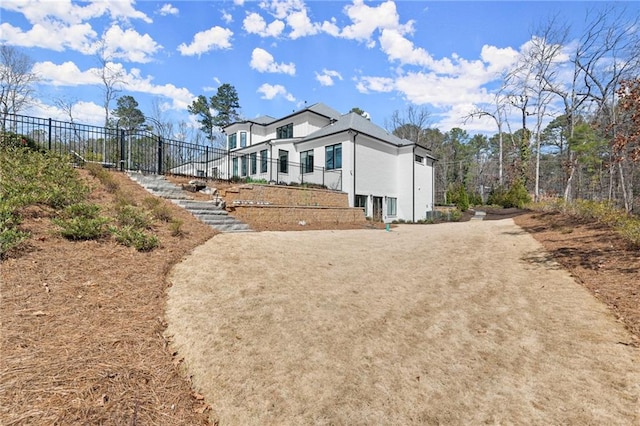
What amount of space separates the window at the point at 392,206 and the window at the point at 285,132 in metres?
9.84

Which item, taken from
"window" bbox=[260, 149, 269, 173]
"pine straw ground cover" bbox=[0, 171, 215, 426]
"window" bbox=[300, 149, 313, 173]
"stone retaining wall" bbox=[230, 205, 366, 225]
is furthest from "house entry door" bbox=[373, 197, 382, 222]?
"pine straw ground cover" bbox=[0, 171, 215, 426]

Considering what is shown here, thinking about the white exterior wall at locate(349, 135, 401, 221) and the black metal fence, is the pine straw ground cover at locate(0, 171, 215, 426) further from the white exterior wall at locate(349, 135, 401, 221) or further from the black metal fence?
the white exterior wall at locate(349, 135, 401, 221)

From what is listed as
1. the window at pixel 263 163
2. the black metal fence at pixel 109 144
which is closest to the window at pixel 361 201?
the window at pixel 263 163

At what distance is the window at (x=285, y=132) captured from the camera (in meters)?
24.4

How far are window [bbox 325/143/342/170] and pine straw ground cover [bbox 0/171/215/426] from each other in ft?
51.6

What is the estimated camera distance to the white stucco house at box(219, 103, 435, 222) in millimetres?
18969

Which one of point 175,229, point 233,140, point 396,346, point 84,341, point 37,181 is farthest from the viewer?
point 233,140

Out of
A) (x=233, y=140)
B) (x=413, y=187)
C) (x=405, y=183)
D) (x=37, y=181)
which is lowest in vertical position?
(x=37, y=181)

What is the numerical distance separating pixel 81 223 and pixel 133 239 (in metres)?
0.79

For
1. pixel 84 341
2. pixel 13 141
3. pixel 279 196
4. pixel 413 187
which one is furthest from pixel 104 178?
pixel 413 187

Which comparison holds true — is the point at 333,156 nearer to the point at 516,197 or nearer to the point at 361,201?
the point at 361,201

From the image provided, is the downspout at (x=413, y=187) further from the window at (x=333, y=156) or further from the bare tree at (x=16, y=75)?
the bare tree at (x=16, y=75)

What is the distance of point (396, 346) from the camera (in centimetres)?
324

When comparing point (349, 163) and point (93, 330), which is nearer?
point (93, 330)
